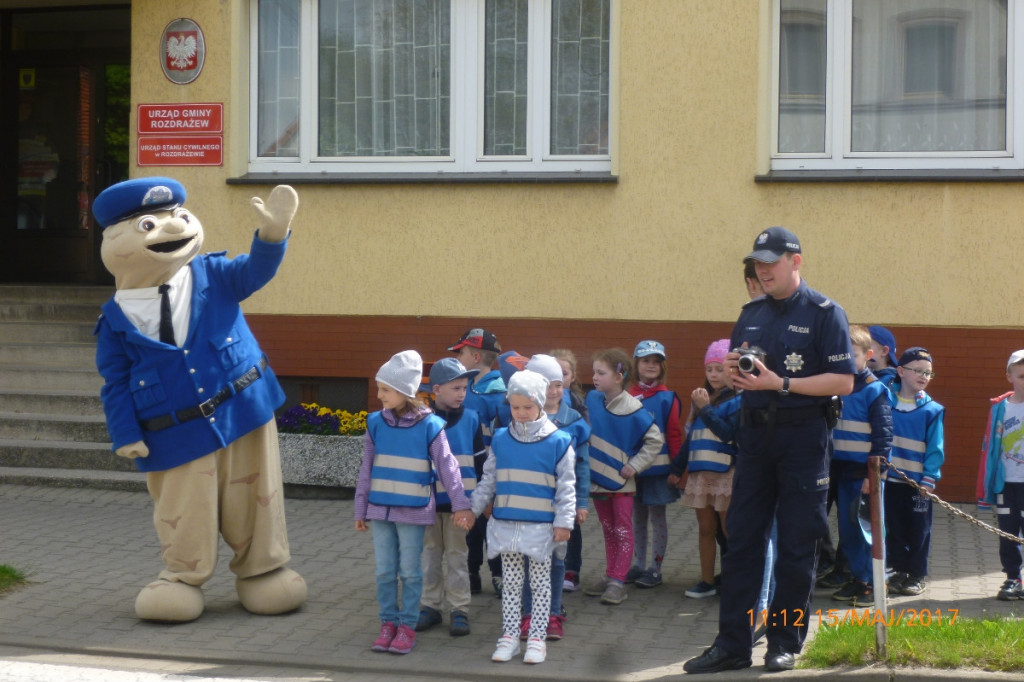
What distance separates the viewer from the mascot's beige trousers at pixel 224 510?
255 inches

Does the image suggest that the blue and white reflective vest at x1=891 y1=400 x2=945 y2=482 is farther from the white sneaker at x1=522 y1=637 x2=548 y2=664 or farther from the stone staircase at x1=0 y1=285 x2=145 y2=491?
the stone staircase at x1=0 y1=285 x2=145 y2=491

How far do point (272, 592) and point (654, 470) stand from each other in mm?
2176

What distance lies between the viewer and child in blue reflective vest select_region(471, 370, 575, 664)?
19.6 ft

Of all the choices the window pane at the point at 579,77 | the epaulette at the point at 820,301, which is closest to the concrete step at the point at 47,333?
the window pane at the point at 579,77

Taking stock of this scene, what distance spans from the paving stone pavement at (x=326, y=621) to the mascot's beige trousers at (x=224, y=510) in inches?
12.0

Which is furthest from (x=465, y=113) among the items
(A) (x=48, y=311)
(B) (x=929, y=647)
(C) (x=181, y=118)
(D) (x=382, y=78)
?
(B) (x=929, y=647)

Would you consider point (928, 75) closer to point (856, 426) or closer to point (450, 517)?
point (856, 426)

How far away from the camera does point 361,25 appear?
10.7 m

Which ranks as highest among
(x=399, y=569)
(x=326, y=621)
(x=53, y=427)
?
(x=53, y=427)

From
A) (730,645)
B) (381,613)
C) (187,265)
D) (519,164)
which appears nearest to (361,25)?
(519,164)

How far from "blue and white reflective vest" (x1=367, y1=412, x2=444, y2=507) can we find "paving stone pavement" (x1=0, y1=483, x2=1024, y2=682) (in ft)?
2.41

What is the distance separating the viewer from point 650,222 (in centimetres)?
973

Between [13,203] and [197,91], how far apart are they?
175 inches

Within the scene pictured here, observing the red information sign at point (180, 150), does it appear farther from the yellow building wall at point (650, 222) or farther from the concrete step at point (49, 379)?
the concrete step at point (49, 379)
